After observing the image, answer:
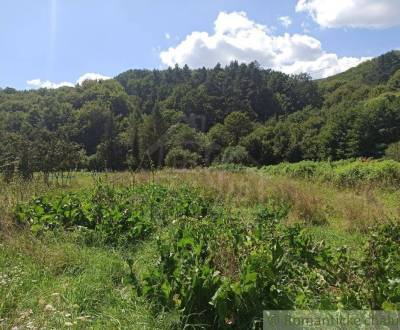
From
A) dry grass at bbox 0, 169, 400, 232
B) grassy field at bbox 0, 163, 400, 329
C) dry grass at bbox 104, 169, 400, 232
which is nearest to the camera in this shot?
grassy field at bbox 0, 163, 400, 329

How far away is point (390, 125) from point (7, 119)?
6134 cm

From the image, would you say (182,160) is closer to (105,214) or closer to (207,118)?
(105,214)

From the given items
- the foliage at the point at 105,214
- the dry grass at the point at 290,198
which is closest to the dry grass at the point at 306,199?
the dry grass at the point at 290,198

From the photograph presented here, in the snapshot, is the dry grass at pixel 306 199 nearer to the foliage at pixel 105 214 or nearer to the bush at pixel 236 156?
the foliage at pixel 105 214

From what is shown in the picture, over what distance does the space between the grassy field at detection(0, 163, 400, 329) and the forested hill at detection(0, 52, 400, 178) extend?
1611 centimetres

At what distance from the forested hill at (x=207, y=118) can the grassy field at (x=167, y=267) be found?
52.8ft

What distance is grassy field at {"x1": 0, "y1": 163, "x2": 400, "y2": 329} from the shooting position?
257 cm

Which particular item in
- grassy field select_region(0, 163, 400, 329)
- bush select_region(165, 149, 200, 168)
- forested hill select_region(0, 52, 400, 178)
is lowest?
grassy field select_region(0, 163, 400, 329)

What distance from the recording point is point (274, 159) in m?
57.4

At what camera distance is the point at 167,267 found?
2.95 metres

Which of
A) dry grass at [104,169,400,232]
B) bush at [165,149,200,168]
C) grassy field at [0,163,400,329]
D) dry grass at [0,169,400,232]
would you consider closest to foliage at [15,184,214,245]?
grassy field at [0,163,400,329]

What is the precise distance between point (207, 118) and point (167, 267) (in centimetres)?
7338

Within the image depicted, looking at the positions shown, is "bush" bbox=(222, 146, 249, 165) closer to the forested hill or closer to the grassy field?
the forested hill

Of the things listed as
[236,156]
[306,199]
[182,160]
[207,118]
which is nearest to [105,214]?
[306,199]
